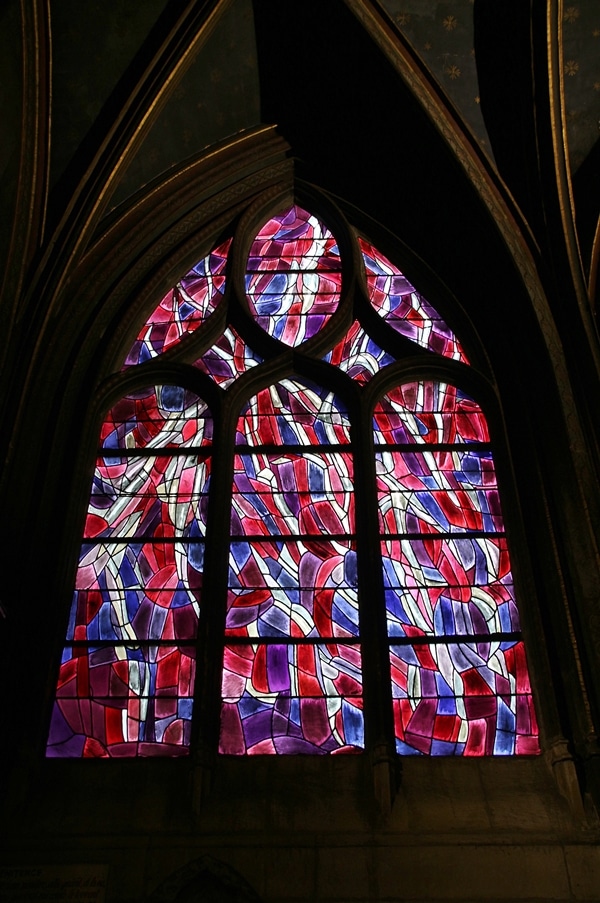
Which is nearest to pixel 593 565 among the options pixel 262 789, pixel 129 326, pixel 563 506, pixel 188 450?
pixel 563 506

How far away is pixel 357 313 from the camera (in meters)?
7.60

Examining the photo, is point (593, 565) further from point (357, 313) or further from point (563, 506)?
point (357, 313)

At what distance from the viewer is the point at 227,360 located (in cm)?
729

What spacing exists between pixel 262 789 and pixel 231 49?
5496 millimetres

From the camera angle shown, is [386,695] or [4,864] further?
[386,695]

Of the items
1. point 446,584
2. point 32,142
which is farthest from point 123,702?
point 32,142

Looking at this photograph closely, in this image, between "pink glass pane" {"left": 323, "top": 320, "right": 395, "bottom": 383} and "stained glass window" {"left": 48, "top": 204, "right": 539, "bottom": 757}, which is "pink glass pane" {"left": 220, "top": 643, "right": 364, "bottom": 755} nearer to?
"stained glass window" {"left": 48, "top": 204, "right": 539, "bottom": 757}

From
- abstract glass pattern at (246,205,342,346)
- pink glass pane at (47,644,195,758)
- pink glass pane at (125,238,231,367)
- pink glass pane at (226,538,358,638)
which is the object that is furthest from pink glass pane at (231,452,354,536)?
pink glass pane at (125,238,231,367)

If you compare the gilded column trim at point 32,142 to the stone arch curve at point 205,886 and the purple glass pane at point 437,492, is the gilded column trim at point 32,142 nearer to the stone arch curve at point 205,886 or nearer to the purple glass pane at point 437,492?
the purple glass pane at point 437,492

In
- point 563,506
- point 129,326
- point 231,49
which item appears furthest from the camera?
point 231,49

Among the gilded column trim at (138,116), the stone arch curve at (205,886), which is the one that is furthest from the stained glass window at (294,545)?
the gilded column trim at (138,116)

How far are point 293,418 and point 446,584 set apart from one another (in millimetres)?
1593

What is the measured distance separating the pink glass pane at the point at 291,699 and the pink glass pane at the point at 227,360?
2148 millimetres

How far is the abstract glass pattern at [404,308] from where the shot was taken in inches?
293
